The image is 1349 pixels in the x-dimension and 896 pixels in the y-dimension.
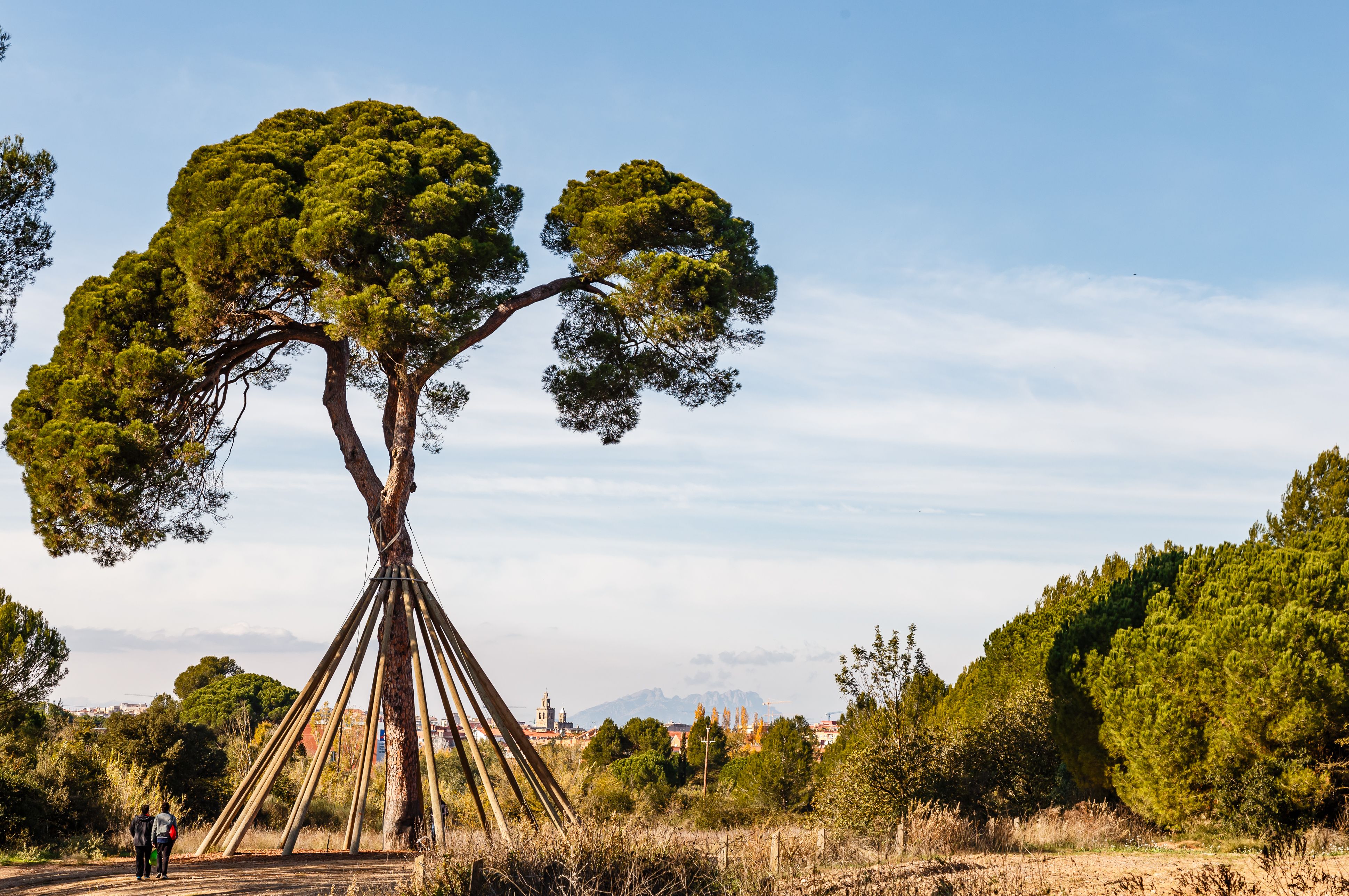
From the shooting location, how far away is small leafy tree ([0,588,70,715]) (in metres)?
18.4

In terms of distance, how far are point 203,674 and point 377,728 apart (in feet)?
145

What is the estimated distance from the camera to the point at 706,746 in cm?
4209

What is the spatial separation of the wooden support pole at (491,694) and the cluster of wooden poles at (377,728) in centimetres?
1

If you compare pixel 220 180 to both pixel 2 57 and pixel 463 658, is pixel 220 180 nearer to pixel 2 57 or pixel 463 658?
pixel 2 57

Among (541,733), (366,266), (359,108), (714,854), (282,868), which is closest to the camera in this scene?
(714,854)

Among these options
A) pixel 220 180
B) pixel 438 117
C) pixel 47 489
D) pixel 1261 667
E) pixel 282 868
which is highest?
pixel 438 117

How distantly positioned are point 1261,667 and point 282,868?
12999mm

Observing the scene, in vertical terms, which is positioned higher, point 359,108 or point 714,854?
point 359,108

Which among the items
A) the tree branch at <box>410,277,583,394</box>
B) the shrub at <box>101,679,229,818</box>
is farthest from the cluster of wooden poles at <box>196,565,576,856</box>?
the shrub at <box>101,679,229,818</box>

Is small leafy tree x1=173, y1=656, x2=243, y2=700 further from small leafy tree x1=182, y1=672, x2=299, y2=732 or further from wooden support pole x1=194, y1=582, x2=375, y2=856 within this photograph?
wooden support pole x1=194, y1=582, x2=375, y2=856

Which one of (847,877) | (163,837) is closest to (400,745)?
(163,837)

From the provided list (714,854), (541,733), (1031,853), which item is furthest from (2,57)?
(541,733)

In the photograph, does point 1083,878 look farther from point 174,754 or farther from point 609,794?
point 174,754

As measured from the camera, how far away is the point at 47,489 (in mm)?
11891
